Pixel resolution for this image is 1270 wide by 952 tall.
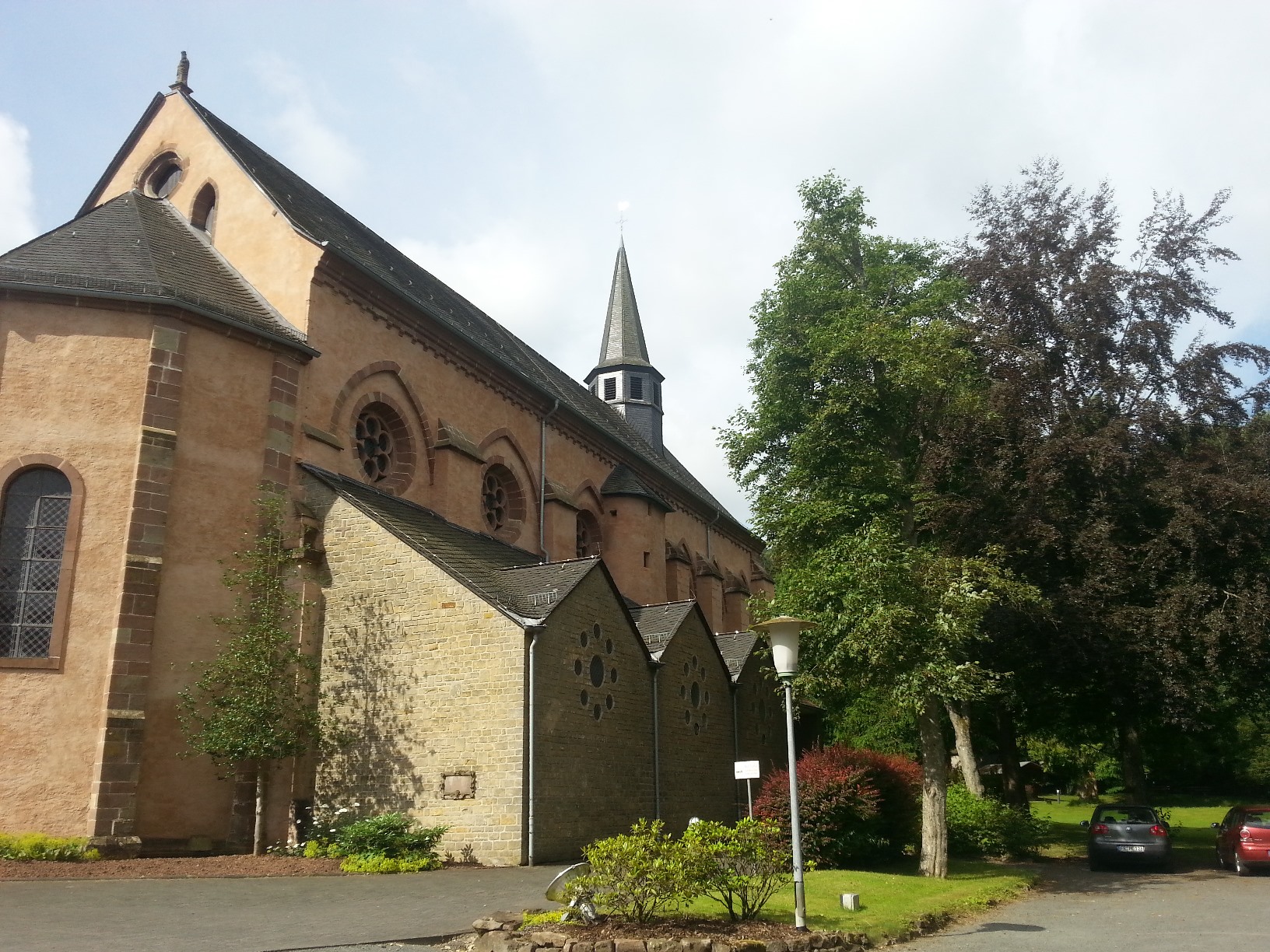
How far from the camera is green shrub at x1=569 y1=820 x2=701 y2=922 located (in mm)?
10125

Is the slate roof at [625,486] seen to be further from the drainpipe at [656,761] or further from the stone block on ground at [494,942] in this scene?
the stone block on ground at [494,942]

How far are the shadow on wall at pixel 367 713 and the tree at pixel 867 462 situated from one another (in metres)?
7.04

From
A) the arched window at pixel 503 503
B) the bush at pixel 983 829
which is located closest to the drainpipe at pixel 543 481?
the arched window at pixel 503 503

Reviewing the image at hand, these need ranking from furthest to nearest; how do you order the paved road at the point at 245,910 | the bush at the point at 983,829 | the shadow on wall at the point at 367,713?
the bush at the point at 983,829 < the shadow on wall at the point at 367,713 < the paved road at the point at 245,910

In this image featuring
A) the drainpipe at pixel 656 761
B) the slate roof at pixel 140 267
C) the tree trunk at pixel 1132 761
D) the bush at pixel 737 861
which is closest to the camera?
the bush at pixel 737 861

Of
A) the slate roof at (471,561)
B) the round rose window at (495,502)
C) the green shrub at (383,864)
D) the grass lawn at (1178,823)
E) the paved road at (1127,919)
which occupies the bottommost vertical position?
the grass lawn at (1178,823)

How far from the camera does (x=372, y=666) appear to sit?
56.2 ft

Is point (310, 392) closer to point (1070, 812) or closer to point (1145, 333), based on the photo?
point (1145, 333)

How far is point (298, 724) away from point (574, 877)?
7457 millimetres

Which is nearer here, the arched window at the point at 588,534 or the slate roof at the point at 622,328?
the arched window at the point at 588,534

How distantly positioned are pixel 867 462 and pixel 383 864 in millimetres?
12933

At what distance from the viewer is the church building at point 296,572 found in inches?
605

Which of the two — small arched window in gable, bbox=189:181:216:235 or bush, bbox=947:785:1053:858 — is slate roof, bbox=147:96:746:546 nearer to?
small arched window in gable, bbox=189:181:216:235

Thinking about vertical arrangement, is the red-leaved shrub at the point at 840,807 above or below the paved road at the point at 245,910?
above
